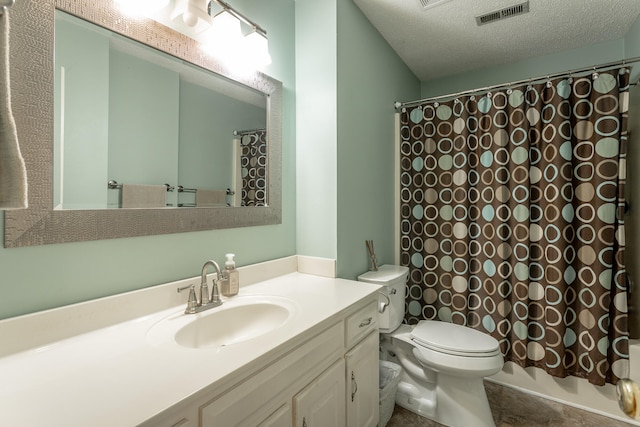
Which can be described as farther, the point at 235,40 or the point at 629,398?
the point at 235,40

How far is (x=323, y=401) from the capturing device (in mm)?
1076

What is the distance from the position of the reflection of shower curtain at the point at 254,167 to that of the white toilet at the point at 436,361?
0.78 metres

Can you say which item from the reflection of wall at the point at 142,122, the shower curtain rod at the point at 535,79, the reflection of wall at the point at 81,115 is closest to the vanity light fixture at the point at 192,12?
the reflection of wall at the point at 142,122

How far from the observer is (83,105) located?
0.95m

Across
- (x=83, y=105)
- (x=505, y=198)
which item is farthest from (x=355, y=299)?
(x=505, y=198)

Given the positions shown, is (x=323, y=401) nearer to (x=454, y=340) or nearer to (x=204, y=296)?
(x=204, y=296)

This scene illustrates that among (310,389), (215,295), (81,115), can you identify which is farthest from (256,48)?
(310,389)

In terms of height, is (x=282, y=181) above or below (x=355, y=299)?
above

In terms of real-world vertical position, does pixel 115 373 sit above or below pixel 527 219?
below

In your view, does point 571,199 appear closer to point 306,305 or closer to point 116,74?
point 306,305

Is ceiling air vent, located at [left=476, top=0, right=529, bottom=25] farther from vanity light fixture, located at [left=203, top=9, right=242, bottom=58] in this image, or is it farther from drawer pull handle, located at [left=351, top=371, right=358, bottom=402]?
drawer pull handle, located at [left=351, top=371, right=358, bottom=402]

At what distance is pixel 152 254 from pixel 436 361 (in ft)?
4.92

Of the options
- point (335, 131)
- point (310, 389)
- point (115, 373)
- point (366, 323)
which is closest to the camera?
point (115, 373)

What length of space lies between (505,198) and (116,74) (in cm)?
220
